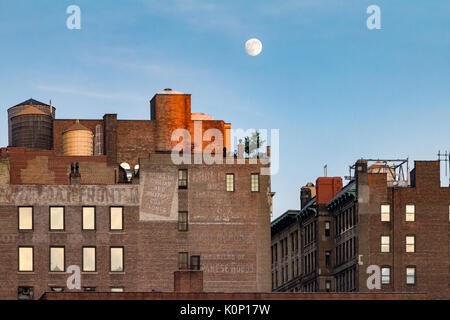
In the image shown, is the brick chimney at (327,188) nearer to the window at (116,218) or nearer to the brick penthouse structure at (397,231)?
the brick penthouse structure at (397,231)

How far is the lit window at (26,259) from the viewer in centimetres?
13551

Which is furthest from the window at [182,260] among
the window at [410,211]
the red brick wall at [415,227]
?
the window at [410,211]

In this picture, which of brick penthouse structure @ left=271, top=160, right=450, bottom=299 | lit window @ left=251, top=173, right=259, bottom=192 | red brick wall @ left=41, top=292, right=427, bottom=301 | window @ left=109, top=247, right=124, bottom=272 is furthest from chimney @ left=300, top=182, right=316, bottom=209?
red brick wall @ left=41, top=292, right=427, bottom=301

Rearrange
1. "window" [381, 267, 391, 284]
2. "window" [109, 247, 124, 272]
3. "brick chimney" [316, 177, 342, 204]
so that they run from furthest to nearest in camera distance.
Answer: "brick chimney" [316, 177, 342, 204] → "window" [381, 267, 391, 284] → "window" [109, 247, 124, 272]

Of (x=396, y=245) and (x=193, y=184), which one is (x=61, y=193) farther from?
(x=396, y=245)

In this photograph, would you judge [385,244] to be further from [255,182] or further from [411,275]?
[255,182]

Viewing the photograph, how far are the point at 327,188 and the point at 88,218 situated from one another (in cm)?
4546

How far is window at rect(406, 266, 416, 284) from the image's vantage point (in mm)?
156000

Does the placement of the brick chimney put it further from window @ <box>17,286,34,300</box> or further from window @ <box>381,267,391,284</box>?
window @ <box>17,286,34,300</box>

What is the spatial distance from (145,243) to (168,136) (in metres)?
17.7

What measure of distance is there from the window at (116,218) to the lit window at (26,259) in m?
8.82

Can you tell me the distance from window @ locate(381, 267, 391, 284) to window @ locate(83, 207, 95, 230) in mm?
37897

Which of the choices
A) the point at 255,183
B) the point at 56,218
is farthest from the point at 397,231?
the point at 56,218
